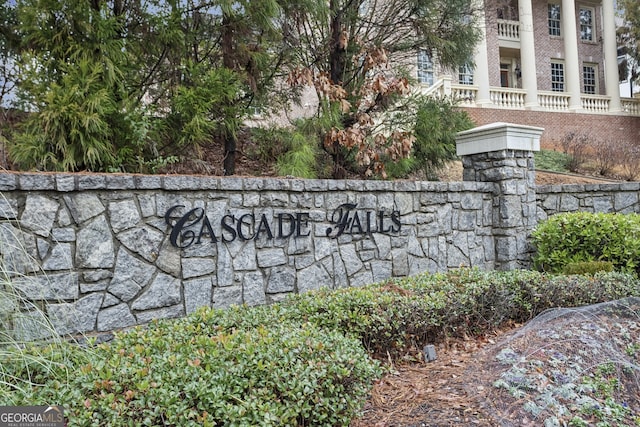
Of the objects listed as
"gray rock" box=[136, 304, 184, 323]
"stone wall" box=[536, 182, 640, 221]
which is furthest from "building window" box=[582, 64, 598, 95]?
"gray rock" box=[136, 304, 184, 323]

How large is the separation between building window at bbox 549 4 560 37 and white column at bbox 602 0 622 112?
1730 millimetres

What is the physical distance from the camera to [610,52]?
66.8 ft

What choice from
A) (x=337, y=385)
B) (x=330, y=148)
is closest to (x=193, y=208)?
(x=337, y=385)

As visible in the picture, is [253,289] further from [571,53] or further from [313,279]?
[571,53]

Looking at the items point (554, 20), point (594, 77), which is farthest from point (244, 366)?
point (594, 77)

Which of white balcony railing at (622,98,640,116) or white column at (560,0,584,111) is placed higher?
white column at (560,0,584,111)

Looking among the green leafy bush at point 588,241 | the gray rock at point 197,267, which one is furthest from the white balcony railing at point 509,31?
the gray rock at point 197,267

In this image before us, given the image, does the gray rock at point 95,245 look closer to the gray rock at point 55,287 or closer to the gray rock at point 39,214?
the gray rock at point 55,287

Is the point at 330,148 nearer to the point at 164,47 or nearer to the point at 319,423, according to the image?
the point at 164,47

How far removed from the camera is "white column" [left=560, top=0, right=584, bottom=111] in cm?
1912

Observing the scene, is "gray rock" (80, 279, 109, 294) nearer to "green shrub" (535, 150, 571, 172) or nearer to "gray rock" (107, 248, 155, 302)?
"gray rock" (107, 248, 155, 302)

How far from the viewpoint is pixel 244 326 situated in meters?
3.49

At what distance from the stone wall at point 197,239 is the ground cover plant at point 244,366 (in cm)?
87

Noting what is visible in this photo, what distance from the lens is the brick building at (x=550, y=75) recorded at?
17.2 meters
